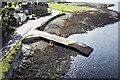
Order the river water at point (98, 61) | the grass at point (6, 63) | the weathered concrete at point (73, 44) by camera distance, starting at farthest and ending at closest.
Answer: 1. the weathered concrete at point (73, 44)
2. the river water at point (98, 61)
3. the grass at point (6, 63)

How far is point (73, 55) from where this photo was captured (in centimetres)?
4053

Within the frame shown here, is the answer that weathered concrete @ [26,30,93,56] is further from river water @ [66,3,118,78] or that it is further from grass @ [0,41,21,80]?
grass @ [0,41,21,80]

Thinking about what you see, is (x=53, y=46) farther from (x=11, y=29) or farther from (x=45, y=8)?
(x=45, y=8)

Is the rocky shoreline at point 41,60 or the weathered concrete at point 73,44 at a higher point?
the weathered concrete at point 73,44

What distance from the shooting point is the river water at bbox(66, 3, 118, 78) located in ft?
107

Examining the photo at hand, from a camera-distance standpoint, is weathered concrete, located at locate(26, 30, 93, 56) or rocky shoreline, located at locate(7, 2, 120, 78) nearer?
rocky shoreline, located at locate(7, 2, 120, 78)

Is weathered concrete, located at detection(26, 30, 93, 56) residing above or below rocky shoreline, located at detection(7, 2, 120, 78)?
above


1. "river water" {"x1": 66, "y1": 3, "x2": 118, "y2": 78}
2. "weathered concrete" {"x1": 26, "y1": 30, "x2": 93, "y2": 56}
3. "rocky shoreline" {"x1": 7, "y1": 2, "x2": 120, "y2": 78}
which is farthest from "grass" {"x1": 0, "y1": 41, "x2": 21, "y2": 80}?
"river water" {"x1": 66, "y1": 3, "x2": 118, "y2": 78}

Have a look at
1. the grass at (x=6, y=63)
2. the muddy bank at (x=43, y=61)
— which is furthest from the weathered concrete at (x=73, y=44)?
the grass at (x=6, y=63)

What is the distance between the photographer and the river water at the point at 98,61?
32.5 meters

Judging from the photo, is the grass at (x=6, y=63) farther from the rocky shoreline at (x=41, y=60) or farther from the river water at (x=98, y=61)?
the river water at (x=98, y=61)

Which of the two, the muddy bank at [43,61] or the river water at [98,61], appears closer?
the muddy bank at [43,61]

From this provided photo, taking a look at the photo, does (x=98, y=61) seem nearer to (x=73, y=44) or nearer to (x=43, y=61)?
(x=73, y=44)

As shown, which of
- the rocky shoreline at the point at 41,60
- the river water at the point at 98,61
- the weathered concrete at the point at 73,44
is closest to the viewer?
the rocky shoreline at the point at 41,60
